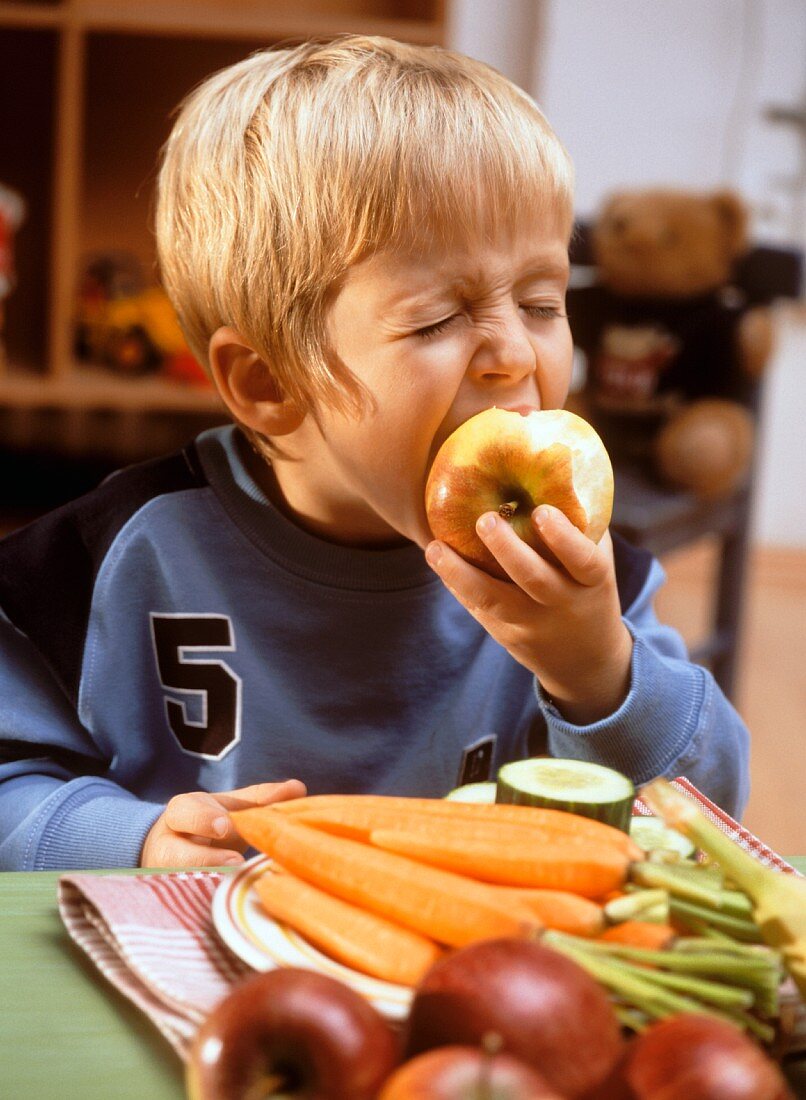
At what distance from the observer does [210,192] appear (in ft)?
2.86

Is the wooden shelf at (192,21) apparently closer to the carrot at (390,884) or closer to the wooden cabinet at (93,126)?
the wooden cabinet at (93,126)

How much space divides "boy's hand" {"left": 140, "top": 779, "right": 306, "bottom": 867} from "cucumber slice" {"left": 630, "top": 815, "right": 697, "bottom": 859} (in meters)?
0.19

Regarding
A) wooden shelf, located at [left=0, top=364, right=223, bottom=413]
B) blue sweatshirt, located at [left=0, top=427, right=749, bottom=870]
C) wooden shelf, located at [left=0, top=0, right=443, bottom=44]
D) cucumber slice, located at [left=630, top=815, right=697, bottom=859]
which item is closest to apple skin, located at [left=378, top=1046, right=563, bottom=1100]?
cucumber slice, located at [left=630, top=815, right=697, bottom=859]

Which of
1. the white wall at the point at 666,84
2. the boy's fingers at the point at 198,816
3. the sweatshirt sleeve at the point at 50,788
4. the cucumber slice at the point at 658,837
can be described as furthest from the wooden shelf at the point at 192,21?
the cucumber slice at the point at 658,837

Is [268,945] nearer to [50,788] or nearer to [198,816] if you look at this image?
[198,816]

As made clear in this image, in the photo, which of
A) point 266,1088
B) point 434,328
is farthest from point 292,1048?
point 434,328

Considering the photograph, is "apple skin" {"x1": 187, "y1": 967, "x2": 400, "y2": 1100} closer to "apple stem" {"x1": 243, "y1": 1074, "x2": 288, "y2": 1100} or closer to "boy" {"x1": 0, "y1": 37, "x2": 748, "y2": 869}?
"apple stem" {"x1": 243, "y1": 1074, "x2": 288, "y2": 1100}

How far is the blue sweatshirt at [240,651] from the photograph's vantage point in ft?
2.91

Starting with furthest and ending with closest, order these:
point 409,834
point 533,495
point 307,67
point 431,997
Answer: point 307,67
point 533,495
point 409,834
point 431,997

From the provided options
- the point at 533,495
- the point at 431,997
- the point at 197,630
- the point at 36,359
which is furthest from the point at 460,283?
the point at 36,359

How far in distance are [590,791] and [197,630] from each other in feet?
1.34

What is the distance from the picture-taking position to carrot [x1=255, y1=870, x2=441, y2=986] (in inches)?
18.8

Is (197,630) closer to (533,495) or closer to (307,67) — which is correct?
(533,495)

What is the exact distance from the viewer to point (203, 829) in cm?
70
